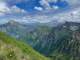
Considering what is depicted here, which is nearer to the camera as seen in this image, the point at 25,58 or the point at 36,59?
the point at 25,58

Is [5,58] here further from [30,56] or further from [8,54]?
[30,56]

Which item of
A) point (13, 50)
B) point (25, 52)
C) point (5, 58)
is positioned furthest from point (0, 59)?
point (25, 52)

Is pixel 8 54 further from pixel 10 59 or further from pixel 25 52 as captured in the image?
pixel 25 52

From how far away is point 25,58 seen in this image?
32094 millimetres

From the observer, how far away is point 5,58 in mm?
29453

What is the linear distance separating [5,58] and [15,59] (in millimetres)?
1443

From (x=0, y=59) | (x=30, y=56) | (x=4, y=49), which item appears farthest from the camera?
(x=30, y=56)

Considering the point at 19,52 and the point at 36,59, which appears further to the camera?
the point at 36,59

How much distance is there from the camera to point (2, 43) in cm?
3325

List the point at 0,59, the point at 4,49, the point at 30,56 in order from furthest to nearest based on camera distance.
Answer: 1. the point at 30,56
2. the point at 4,49
3. the point at 0,59

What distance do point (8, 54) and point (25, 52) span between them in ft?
12.9

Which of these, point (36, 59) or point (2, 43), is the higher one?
point (2, 43)

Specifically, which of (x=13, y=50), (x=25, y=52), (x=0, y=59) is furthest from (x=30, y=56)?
Answer: (x=0, y=59)

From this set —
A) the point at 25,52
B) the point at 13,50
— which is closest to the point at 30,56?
the point at 25,52
